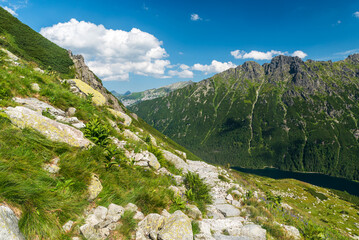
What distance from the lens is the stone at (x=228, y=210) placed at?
26.0ft

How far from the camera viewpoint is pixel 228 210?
27.0ft

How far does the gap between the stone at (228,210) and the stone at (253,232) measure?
135cm

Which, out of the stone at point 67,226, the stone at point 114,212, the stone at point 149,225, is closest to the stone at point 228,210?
the stone at point 149,225

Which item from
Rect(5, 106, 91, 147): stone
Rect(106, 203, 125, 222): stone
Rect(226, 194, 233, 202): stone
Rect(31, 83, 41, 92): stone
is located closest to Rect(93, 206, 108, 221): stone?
Rect(106, 203, 125, 222): stone

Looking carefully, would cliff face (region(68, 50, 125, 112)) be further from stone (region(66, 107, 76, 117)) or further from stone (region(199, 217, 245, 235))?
stone (region(199, 217, 245, 235))

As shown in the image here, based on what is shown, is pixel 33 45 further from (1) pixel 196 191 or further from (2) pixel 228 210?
(2) pixel 228 210

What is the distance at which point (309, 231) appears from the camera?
7625mm

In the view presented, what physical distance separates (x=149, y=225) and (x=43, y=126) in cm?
531

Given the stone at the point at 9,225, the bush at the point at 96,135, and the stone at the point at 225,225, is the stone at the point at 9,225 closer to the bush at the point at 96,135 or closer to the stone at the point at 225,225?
the bush at the point at 96,135

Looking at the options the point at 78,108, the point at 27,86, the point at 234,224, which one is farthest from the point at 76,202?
the point at 27,86

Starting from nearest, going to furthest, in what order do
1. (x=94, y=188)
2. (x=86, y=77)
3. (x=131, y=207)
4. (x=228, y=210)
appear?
(x=94, y=188) < (x=131, y=207) < (x=228, y=210) < (x=86, y=77)

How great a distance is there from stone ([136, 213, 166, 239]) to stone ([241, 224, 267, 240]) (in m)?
3.64

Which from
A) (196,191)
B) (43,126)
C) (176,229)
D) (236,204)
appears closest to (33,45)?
(43,126)

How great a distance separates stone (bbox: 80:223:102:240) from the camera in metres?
3.63
